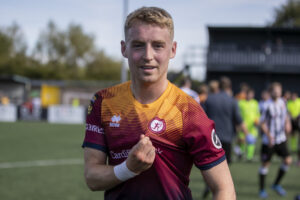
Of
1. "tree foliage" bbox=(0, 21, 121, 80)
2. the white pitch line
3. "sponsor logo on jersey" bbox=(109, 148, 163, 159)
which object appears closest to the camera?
"sponsor logo on jersey" bbox=(109, 148, 163, 159)

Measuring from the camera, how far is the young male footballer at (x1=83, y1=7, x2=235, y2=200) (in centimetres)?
193

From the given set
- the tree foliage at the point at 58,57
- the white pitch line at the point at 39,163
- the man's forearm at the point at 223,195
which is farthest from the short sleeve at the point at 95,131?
the tree foliage at the point at 58,57

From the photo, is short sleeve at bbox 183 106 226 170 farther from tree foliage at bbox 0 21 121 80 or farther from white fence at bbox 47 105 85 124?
tree foliage at bbox 0 21 121 80

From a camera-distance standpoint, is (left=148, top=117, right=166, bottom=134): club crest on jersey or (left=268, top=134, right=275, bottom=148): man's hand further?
(left=268, top=134, right=275, bottom=148): man's hand

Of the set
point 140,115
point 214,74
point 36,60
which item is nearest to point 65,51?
point 36,60

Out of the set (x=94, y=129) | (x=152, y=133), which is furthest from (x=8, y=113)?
(x=152, y=133)

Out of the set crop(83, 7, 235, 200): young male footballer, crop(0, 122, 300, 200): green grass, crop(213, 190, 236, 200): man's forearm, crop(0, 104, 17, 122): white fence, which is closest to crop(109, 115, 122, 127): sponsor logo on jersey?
crop(83, 7, 235, 200): young male footballer

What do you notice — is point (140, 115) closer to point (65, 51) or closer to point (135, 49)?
point (135, 49)

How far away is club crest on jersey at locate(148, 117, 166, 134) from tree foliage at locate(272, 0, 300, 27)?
50.7 meters

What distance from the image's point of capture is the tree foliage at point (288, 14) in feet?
162

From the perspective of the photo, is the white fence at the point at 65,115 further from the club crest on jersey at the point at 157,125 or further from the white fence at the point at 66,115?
the club crest on jersey at the point at 157,125

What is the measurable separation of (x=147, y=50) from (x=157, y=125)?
0.40 meters

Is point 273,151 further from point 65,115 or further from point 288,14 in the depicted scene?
point 288,14

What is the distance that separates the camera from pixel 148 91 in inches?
81.0
